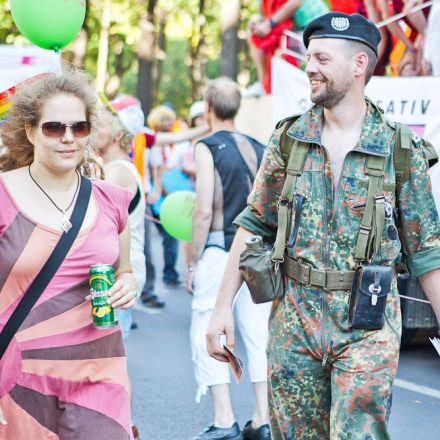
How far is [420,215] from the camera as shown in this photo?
10.6 ft

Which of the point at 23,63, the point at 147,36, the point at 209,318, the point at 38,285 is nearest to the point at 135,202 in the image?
the point at 209,318

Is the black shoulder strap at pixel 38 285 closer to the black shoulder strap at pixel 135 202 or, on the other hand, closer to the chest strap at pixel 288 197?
the chest strap at pixel 288 197

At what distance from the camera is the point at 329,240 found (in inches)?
127

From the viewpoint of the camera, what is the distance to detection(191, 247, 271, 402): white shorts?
16.9 ft

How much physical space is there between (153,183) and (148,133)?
98 centimetres

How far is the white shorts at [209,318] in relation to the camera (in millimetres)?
5164

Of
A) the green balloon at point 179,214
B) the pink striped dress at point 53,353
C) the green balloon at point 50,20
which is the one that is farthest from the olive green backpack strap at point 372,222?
the green balloon at point 179,214

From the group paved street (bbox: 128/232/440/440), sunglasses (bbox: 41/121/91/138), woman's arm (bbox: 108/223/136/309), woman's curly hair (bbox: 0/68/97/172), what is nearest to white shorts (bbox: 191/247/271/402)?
paved street (bbox: 128/232/440/440)

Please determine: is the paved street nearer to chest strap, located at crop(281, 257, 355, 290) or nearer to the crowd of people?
the crowd of people

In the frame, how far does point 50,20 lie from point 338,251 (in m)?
2.83

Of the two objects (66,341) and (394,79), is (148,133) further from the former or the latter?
(66,341)

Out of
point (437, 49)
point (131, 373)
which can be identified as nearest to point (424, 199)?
point (437, 49)

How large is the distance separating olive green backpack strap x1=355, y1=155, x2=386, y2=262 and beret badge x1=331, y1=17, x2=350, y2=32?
0.54m

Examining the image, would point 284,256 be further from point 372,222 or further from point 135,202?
point 135,202
